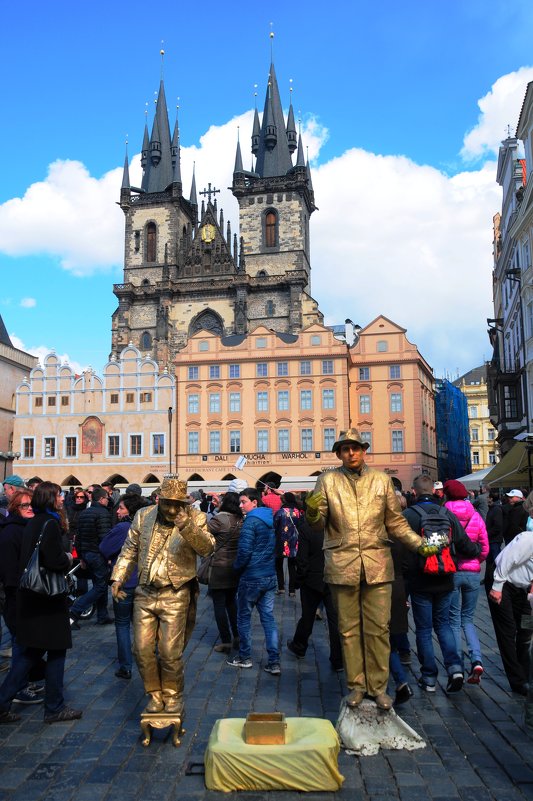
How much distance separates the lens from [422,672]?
5984 mm

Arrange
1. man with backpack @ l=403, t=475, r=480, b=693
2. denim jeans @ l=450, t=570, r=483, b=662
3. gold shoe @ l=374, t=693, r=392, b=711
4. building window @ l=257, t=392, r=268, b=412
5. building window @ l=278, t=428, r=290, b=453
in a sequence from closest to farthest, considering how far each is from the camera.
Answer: gold shoe @ l=374, t=693, r=392, b=711, man with backpack @ l=403, t=475, r=480, b=693, denim jeans @ l=450, t=570, r=483, b=662, building window @ l=278, t=428, r=290, b=453, building window @ l=257, t=392, r=268, b=412

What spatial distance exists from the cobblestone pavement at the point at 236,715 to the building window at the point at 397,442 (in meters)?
35.5

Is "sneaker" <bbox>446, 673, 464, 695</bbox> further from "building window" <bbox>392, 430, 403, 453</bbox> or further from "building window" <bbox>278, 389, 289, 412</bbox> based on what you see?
"building window" <bbox>392, 430, 403, 453</bbox>

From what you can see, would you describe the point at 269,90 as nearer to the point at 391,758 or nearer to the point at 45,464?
the point at 45,464

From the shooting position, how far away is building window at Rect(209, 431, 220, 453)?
42.5 meters

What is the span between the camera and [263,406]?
42312 mm

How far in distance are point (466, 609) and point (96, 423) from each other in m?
39.4

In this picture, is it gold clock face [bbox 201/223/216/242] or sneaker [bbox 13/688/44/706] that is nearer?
sneaker [bbox 13/688/44/706]

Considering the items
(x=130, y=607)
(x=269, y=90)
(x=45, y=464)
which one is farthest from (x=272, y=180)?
(x=130, y=607)

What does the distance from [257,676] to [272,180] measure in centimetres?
5422

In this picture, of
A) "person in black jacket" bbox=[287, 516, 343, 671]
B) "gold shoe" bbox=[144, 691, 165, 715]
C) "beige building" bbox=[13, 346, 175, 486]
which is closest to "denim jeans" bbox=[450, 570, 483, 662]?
"person in black jacket" bbox=[287, 516, 343, 671]

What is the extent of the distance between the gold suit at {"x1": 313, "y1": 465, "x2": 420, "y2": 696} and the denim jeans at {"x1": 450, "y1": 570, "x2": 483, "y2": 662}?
1556mm

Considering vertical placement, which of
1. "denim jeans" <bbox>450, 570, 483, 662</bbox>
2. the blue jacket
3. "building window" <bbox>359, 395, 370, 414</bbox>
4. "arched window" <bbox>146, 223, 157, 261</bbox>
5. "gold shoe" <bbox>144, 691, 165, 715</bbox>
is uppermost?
"arched window" <bbox>146, 223, 157, 261</bbox>

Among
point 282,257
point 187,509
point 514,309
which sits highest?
point 282,257
